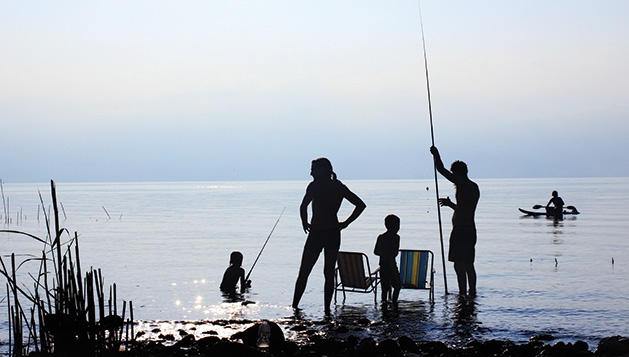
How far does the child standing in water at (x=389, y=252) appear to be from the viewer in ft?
36.1

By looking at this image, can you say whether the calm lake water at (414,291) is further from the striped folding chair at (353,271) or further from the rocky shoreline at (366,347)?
the rocky shoreline at (366,347)

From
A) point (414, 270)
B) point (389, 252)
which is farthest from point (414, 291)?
point (389, 252)

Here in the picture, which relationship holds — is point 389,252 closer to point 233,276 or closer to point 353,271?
point 353,271

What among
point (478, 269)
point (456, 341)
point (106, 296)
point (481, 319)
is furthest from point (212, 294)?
point (478, 269)

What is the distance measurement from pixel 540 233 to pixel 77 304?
2606cm

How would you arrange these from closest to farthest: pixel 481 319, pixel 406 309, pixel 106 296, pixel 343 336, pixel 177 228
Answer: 1. pixel 343 336
2. pixel 481 319
3. pixel 406 309
4. pixel 106 296
5. pixel 177 228

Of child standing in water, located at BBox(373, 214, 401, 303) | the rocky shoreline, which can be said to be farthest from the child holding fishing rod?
the rocky shoreline

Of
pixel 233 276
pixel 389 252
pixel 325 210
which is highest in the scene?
pixel 325 210

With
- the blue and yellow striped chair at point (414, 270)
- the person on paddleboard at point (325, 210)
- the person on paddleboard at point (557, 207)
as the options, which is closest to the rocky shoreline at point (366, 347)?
Answer: the person on paddleboard at point (325, 210)

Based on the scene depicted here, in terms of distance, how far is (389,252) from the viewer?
11023mm

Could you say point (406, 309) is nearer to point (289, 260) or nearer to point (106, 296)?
point (106, 296)

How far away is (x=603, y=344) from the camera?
24.5 ft

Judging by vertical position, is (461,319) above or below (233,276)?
below

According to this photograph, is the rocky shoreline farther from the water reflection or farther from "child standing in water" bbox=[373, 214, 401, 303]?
"child standing in water" bbox=[373, 214, 401, 303]
